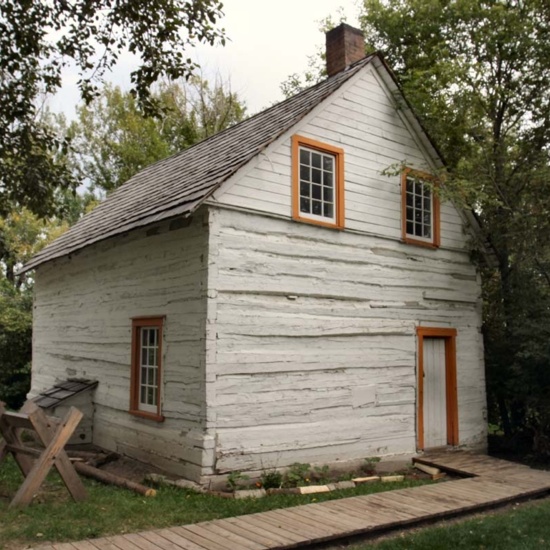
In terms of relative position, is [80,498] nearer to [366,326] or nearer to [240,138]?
[366,326]

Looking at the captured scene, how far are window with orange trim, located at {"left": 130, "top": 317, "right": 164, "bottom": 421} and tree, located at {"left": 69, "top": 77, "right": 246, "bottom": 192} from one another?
1977 cm

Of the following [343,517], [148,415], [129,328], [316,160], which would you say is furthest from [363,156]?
[343,517]

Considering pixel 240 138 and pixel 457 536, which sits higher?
pixel 240 138

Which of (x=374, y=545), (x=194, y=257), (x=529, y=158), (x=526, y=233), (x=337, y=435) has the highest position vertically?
(x=529, y=158)

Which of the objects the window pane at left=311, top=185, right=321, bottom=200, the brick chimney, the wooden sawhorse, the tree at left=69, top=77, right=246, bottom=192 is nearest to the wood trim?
the window pane at left=311, top=185, right=321, bottom=200

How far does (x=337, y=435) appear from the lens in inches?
386

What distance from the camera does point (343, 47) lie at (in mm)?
12797

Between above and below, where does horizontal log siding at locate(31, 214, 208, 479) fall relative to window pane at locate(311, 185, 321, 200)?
below

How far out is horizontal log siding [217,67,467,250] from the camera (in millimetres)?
9609

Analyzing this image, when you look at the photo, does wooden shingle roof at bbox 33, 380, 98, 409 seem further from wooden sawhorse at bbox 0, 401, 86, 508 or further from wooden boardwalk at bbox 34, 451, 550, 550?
wooden boardwalk at bbox 34, 451, 550, 550

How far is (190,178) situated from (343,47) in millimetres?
4887

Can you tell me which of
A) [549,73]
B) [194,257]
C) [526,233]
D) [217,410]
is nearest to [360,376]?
[217,410]

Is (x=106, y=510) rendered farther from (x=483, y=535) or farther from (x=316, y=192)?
(x=316, y=192)

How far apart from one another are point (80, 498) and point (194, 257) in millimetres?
3638
